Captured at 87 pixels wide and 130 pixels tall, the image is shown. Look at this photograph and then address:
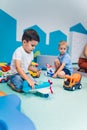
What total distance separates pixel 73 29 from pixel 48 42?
0.61 metres

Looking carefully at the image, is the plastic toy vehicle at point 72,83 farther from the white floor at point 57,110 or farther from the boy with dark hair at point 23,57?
the boy with dark hair at point 23,57

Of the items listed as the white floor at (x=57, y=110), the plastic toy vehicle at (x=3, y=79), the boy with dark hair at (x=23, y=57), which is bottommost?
the white floor at (x=57, y=110)

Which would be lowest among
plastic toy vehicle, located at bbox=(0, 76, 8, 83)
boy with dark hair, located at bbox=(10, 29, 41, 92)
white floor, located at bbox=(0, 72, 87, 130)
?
white floor, located at bbox=(0, 72, 87, 130)

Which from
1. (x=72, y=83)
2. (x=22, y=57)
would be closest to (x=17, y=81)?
(x=22, y=57)

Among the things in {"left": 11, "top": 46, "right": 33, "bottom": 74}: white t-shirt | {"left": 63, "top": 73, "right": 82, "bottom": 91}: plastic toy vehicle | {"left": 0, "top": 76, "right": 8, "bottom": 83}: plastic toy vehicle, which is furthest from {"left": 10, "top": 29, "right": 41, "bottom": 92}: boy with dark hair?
{"left": 63, "top": 73, "right": 82, "bottom": 91}: plastic toy vehicle

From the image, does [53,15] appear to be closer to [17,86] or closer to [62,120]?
[17,86]

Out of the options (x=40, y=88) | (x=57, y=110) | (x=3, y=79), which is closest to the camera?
(x=57, y=110)

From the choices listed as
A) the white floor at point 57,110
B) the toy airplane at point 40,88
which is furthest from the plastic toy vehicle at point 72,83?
the toy airplane at point 40,88

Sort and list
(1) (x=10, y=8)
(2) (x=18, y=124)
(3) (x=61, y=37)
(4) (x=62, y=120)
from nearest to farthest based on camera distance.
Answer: (2) (x=18, y=124), (4) (x=62, y=120), (1) (x=10, y=8), (3) (x=61, y=37)

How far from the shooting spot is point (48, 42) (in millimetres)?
2781

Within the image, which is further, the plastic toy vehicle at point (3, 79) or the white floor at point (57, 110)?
the plastic toy vehicle at point (3, 79)

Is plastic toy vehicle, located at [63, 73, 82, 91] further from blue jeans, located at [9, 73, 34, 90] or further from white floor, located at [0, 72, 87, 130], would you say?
blue jeans, located at [9, 73, 34, 90]

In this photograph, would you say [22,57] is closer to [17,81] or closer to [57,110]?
[17,81]

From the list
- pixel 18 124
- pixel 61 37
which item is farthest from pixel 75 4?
pixel 18 124
